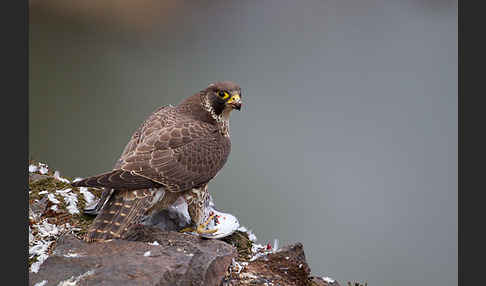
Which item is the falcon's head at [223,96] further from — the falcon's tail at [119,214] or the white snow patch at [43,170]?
the white snow patch at [43,170]

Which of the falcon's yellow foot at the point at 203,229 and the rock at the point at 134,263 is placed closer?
the rock at the point at 134,263

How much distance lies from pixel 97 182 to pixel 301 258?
135 centimetres

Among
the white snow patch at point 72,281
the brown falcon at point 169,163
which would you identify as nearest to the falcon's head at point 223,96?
the brown falcon at point 169,163

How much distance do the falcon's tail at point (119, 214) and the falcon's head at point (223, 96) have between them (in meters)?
0.81

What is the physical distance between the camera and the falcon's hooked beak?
10.3 feet

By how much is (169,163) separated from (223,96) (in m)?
0.64

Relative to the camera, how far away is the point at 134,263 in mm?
2330

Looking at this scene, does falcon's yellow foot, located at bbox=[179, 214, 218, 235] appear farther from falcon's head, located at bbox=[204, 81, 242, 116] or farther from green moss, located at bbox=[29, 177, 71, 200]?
green moss, located at bbox=[29, 177, 71, 200]

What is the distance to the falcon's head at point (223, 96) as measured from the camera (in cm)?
314

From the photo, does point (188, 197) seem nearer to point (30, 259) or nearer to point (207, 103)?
point (207, 103)

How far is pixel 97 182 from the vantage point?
2.54 meters

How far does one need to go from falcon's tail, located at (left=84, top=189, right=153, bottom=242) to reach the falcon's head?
81cm

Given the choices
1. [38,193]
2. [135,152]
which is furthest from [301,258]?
[38,193]

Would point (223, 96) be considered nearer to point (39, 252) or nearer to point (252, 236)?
point (252, 236)
